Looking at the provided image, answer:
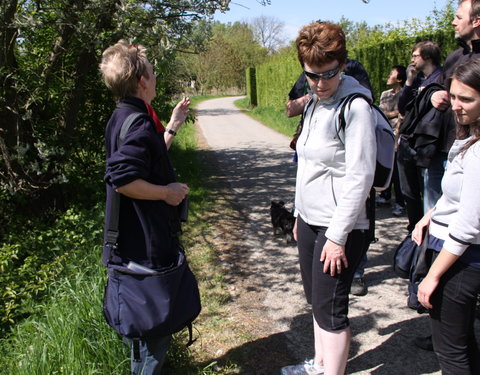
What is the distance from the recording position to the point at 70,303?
115 inches

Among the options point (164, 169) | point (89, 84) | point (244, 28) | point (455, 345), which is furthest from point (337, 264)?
point (244, 28)

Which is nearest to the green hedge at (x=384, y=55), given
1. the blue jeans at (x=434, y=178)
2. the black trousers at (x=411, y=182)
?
the black trousers at (x=411, y=182)

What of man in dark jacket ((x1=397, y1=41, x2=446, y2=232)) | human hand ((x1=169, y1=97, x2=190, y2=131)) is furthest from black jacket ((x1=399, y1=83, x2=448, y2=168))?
human hand ((x1=169, y1=97, x2=190, y2=131))

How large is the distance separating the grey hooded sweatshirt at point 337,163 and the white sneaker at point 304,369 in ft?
3.22

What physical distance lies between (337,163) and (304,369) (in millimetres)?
1347

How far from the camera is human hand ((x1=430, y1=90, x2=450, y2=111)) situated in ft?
11.1

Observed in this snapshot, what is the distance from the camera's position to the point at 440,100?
3398 millimetres

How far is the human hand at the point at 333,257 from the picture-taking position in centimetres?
216

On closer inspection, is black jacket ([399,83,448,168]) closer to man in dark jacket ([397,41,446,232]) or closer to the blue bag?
man in dark jacket ([397,41,446,232])

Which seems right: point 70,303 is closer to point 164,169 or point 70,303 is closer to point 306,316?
point 164,169

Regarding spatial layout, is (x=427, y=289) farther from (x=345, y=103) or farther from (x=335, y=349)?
(x=345, y=103)

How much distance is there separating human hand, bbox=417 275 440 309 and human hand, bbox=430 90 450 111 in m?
1.90

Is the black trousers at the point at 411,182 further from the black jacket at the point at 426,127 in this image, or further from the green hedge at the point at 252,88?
the green hedge at the point at 252,88

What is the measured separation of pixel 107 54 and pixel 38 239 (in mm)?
3255
